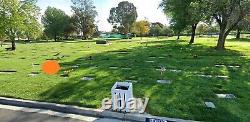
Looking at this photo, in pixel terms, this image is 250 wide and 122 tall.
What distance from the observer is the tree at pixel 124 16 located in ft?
333

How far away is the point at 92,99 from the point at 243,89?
498cm

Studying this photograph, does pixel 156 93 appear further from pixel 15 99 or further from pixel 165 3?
pixel 165 3

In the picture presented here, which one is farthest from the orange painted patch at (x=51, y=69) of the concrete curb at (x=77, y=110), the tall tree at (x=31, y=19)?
the tall tree at (x=31, y=19)

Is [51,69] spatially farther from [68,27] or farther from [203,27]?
[68,27]

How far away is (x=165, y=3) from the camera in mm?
35344

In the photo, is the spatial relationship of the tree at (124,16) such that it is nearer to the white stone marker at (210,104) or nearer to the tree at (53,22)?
the tree at (53,22)

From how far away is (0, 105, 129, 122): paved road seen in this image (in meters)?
6.72

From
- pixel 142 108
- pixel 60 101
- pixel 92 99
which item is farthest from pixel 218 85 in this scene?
pixel 60 101

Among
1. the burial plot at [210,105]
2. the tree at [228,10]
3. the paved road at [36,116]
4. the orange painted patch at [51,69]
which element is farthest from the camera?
the tree at [228,10]

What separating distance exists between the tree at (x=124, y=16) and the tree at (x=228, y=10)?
77553mm

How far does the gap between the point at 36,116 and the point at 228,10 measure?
1956cm

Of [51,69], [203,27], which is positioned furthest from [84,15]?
[51,69]

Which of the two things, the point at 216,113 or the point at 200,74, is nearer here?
the point at 216,113

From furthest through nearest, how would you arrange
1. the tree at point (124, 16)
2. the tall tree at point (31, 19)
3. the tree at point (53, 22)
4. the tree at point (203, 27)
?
the tree at point (124, 16) → the tree at point (53, 22) → the tall tree at point (31, 19) → the tree at point (203, 27)
